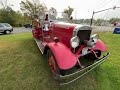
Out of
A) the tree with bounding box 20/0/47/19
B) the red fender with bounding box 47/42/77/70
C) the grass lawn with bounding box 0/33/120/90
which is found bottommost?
the grass lawn with bounding box 0/33/120/90

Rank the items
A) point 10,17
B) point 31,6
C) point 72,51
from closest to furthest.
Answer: point 72,51 < point 10,17 < point 31,6

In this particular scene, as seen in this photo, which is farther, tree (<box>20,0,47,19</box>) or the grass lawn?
tree (<box>20,0,47,19</box>)

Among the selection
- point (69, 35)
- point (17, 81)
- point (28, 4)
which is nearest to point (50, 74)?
point (17, 81)

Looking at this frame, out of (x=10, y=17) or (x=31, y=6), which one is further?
(x=31, y=6)

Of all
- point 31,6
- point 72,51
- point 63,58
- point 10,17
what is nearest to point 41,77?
point 63,58

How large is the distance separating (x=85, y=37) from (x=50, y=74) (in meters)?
1.50

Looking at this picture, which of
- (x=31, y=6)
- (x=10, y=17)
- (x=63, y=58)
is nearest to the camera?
(x=63, y=58)

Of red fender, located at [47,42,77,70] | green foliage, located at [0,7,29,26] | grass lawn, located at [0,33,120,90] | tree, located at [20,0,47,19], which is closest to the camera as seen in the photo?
red fender, located at [47,42,77,70]

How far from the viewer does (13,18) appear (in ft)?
103

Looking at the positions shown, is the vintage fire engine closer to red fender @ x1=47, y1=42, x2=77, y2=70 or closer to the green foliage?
red fender @ x1=47, y1=42, x2=77, y2=70

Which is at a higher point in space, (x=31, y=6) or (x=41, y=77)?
(x=31, y=6)

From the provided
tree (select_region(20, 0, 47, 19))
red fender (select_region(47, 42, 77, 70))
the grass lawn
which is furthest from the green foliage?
red fender (select_region(47, 42, 77, 70))

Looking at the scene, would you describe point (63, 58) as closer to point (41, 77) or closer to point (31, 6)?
point (41, 77)

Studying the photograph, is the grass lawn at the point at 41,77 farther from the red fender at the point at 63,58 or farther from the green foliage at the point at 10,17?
the green foliage at the point at 10,17
